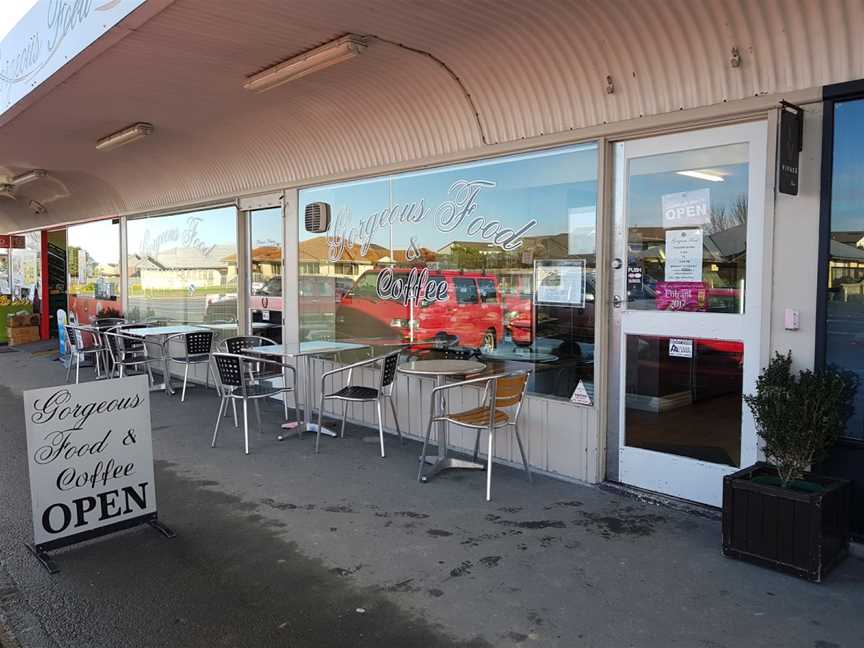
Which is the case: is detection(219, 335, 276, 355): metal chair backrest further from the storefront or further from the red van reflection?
the red van reflection

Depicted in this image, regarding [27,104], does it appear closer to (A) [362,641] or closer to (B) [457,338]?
(B) [457,338]

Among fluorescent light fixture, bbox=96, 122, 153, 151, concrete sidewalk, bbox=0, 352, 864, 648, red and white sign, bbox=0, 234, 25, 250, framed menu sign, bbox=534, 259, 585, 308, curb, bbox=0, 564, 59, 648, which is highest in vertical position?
fluorescent light fixture, bbox=96, 122, 153, 151

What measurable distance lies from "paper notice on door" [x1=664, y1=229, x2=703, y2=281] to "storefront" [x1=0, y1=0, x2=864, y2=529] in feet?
0.05

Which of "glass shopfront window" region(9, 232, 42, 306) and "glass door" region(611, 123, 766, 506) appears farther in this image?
"glass shopfront window" region(9, 232, 42, 306)

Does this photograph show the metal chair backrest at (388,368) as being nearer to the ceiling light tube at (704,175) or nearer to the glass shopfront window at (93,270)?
the ceiling light tube at (704,175)

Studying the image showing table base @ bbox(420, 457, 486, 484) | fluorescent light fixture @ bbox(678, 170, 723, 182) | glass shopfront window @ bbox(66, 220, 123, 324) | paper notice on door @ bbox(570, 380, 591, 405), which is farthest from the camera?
glass shopfront window @ bbox(66, 220, 123, 324)

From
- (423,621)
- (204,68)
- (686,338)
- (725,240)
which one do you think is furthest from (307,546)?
(204,68)

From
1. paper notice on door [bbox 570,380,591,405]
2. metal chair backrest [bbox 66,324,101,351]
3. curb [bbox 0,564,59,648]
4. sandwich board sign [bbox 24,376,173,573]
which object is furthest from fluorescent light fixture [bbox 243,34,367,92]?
metal chair backrest [bbox 66,324,101,351]

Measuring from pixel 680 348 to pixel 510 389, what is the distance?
119 cm

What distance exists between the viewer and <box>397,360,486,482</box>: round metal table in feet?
17.1

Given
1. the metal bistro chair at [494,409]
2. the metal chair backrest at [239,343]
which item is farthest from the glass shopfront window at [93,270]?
the metal bistro chair at [494,409]

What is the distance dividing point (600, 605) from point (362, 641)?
3.78ft

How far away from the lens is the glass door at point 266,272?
8.48 metres

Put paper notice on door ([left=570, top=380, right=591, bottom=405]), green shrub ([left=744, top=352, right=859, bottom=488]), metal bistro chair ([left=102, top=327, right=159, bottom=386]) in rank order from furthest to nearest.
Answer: metal bistro chair ([left=102, top=327, right=159, bottom=386])
paper notice on door ([left=570, top=380, right=591, bottom=405])
green shrub ([left=744, top=352, right=859, bottom=488])
